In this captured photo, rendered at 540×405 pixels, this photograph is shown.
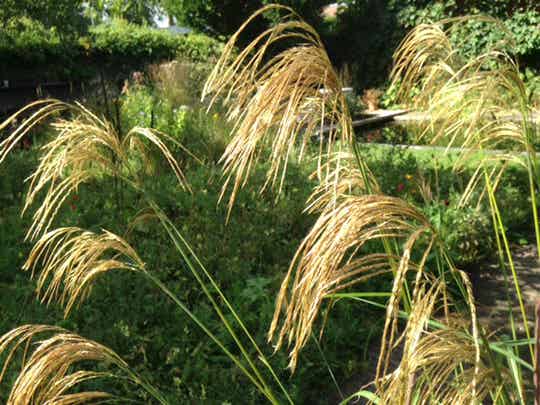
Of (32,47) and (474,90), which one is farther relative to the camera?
(32,47)

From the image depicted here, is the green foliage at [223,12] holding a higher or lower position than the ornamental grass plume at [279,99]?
higher

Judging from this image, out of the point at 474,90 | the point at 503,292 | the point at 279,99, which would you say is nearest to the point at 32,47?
the point at 503,292

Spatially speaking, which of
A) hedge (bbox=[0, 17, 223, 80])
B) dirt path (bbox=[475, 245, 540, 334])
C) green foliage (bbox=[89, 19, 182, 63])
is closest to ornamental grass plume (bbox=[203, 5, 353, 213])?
dirt path (bbox=[475, 245, 540, 334])

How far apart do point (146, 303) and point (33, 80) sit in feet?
35.0

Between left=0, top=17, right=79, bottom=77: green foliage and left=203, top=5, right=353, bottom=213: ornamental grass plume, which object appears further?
left=0, top=17, right=79, bottom=77: green foliage

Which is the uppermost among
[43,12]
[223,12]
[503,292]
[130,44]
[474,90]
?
[223,12]

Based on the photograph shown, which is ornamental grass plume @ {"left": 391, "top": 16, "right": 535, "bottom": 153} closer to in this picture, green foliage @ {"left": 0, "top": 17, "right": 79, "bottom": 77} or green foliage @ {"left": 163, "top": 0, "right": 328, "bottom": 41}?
green foliage @ {"left": 0, "top": 17, "right": 79, "bottom": 77}

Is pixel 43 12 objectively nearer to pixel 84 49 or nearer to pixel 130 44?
pixel 84 49

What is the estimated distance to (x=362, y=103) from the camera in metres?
14.5

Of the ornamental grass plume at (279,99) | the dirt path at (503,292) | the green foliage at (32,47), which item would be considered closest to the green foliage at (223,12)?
the green foliage at (32,47)

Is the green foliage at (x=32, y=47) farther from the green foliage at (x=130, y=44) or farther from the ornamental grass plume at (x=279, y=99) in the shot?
the ornamental grass plume at (x=279, y=99)

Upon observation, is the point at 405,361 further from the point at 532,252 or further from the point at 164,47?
the point at 164,47

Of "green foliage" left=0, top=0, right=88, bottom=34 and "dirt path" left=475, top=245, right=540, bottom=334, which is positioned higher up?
"green foliage" left=0, top=0, right=88, bottom=34

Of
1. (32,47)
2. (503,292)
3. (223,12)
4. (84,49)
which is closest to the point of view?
(503,292)
